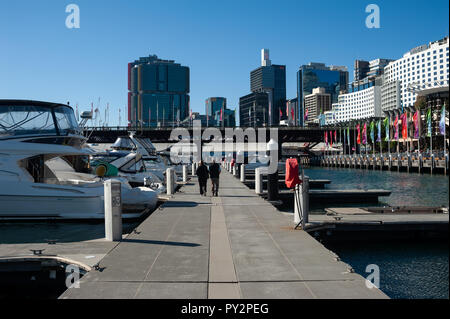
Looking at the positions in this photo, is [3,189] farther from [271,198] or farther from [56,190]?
[271,198]

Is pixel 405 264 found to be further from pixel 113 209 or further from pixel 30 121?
pixel 30 121

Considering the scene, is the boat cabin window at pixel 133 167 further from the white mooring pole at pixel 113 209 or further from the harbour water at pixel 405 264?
the white mooring pole at pixel 113 209

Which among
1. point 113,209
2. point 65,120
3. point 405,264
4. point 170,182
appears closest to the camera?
point 113,209

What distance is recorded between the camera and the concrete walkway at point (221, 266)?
635cm

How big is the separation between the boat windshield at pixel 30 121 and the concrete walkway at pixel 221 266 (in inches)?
330

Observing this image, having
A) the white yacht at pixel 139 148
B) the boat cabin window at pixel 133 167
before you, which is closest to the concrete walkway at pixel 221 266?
the boat cabin window at pixel 133 167

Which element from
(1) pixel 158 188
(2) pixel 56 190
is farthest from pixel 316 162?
(2) pixel 56 190

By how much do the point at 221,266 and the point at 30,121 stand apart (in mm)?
13446

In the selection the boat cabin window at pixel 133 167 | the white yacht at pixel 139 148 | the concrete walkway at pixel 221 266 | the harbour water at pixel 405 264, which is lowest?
the harbour water at pixel 405 264

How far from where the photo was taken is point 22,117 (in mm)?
17953

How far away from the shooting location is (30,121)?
17984mm

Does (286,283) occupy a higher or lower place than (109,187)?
lower

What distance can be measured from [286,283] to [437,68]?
211614 millimetres

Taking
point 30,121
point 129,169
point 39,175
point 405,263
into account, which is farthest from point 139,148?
point 405,263
